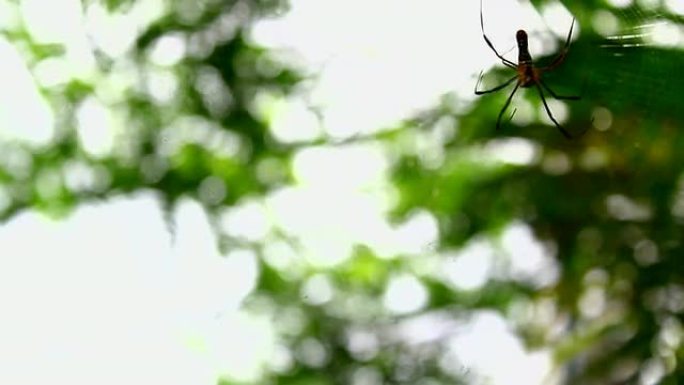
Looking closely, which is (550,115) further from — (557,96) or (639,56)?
(639,56)

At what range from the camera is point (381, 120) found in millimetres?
1206

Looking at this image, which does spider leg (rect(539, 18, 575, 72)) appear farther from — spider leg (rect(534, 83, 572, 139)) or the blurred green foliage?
the blurred green foliage

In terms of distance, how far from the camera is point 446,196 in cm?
121

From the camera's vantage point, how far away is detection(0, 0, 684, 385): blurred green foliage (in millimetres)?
1078

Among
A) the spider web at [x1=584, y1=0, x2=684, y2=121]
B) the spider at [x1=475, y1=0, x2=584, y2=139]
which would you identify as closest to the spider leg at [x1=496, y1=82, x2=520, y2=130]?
the spider at [x1=475, y1=0, x2=584, y2=139]

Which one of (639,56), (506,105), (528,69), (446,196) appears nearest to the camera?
(639,56)

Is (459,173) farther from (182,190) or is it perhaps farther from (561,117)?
(182,190)

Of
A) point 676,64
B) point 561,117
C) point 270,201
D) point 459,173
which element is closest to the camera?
point 676,64

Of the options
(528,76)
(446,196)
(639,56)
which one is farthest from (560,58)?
(446,196)

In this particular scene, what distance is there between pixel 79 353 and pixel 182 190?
254 mm

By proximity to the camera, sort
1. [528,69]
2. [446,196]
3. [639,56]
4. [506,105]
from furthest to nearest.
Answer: [446,196] → [506,105] → [528,69] → [639,56]

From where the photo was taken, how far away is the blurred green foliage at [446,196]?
1078mm

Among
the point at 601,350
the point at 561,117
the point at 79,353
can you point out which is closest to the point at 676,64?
the point at 561,117

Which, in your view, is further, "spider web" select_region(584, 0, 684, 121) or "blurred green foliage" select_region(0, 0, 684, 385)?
"blurred green foliage" select_region(0, 0, 684, 385)
